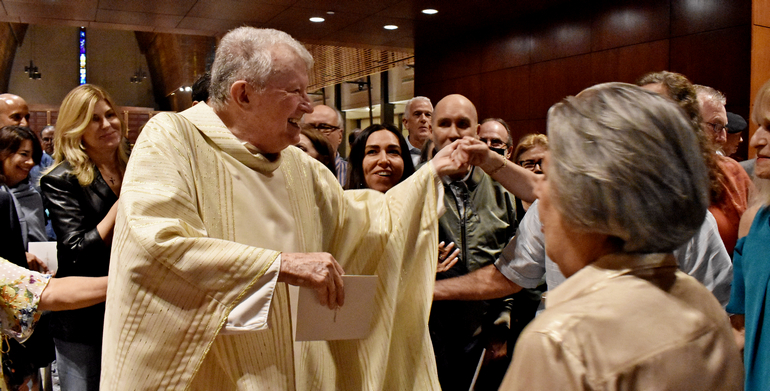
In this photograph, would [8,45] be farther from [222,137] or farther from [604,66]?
[222,137]

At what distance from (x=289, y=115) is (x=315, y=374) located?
2.50ft

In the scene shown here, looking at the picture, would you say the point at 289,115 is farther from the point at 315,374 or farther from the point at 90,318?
the point at 90,318

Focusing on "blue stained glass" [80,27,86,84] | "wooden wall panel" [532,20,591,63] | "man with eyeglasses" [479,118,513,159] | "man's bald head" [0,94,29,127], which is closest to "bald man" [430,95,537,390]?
"man with eyeglasses" [479,118,513,159]

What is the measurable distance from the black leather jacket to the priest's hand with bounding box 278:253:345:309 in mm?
1187

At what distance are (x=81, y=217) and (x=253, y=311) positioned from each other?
1.29m

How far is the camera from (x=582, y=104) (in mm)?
873

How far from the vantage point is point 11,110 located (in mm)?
4344

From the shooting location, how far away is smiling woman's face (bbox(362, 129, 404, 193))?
277 cm

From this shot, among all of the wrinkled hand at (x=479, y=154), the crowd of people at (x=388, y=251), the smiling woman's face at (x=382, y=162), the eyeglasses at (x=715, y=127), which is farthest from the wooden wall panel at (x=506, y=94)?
the wrinkled hand at (x=479, y=154)

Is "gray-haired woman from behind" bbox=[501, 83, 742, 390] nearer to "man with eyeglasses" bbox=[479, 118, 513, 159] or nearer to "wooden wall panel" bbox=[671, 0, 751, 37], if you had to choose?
"man with eyeglasses" bbox=[479, 118, 513, 159]

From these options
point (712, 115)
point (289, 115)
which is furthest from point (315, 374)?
point (712, 115)

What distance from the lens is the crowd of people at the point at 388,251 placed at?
806 mm

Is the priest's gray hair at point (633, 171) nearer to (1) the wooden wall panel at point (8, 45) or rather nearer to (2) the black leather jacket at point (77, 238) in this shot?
(2) the black leather jacket at point (77, 238)

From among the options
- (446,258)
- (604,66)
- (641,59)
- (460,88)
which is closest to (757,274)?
(446,258)
